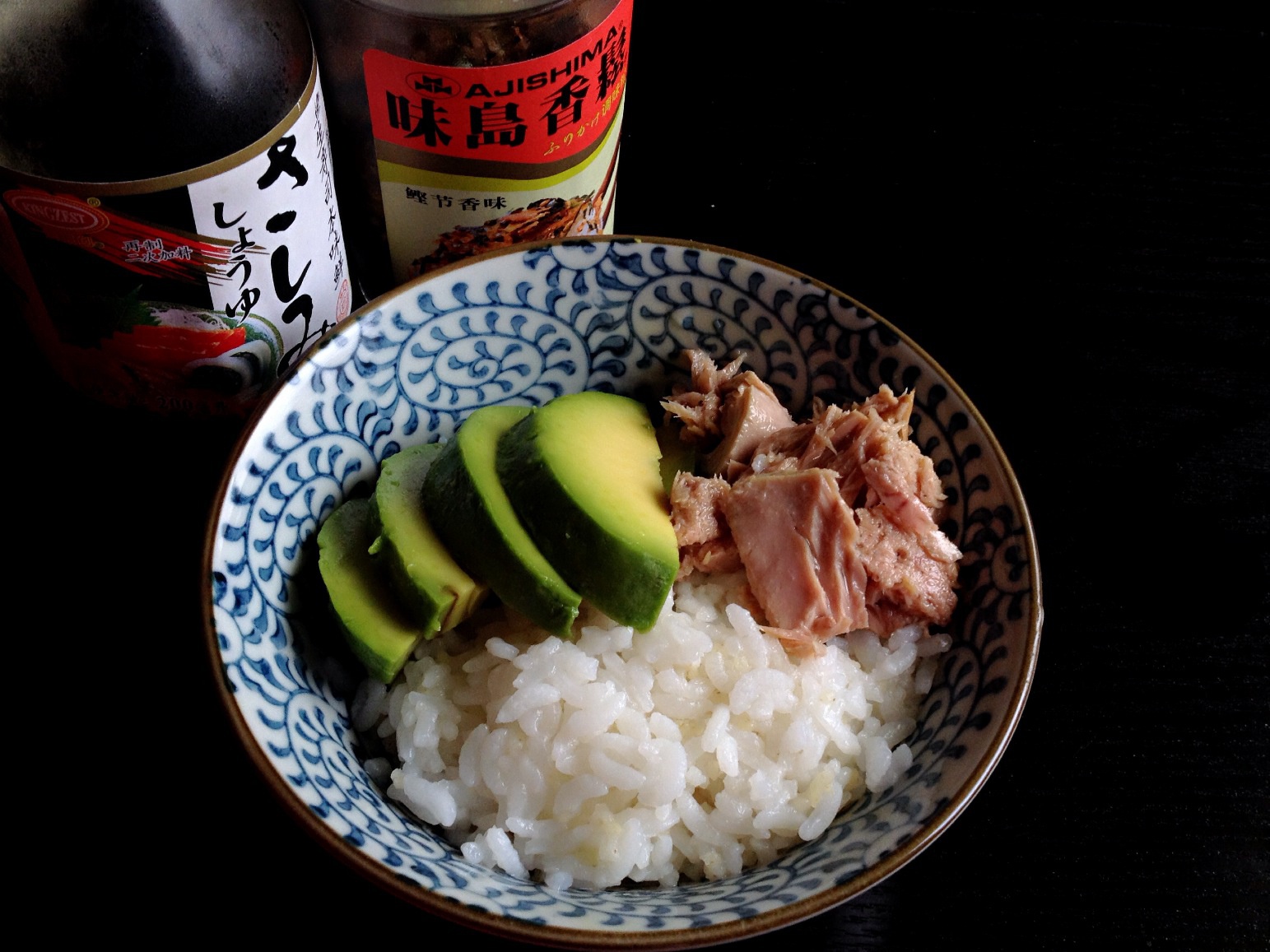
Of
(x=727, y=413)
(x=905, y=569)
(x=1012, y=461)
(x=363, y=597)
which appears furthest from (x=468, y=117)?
(x=1012, y=461)

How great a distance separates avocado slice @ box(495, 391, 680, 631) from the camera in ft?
4.12

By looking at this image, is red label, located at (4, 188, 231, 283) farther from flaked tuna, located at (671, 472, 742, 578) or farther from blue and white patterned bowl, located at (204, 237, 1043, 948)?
flaked tuna, located at (671, 472, 742, 578)

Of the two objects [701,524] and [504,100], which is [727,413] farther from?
[504,100]

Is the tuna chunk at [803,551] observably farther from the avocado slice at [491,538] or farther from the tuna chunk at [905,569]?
the avocado slice at [491,538]

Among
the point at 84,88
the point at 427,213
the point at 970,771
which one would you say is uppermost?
the point at 84,88

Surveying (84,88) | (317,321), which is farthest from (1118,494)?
(84,88)

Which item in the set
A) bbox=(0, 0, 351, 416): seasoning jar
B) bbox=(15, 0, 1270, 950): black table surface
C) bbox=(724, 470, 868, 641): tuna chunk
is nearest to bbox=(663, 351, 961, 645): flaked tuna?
bbox=(724, 470, 868, 641): tuna chunk

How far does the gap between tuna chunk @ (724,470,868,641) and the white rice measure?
0.05m

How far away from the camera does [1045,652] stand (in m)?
1.58

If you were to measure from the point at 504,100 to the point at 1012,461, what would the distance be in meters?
1.02

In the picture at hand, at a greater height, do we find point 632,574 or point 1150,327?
point 632,574

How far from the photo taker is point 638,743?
49.4 inches

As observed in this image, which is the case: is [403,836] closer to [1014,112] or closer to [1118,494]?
[1118,494]

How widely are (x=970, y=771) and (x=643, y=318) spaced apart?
2.61ft
